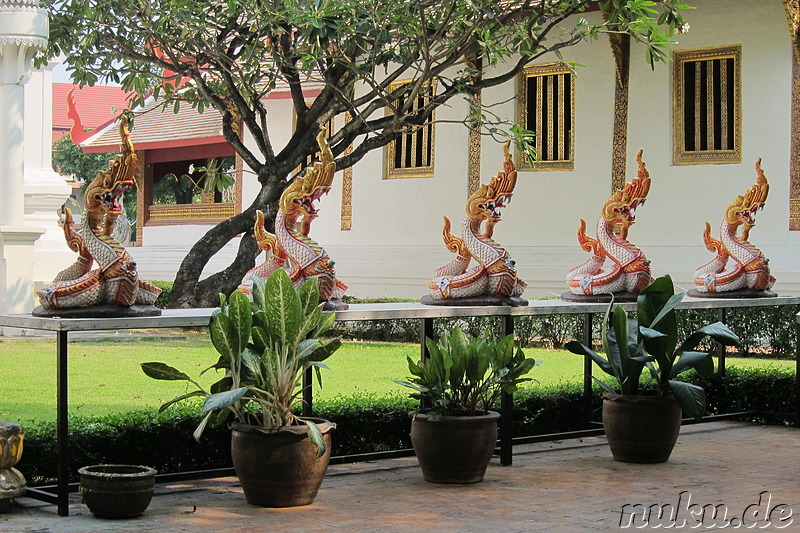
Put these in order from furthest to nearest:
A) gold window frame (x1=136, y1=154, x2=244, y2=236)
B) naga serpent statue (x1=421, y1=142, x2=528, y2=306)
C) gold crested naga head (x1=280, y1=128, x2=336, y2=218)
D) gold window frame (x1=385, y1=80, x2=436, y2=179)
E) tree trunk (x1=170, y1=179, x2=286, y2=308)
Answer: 1. gold window frame (x1=136, y1=154, x2=244, y2=236)
2. gold window frame (x1=385, y1=80, x2=436, y2=179)
3. tree trunk (x1=170, y1=179, x2=286, y2=308)
4. naga serpent statue (x1=421, y1=142, x2=528, y2=306)
5. gold crested naga head (x1=280, y1=128, x2=336, y2=218)

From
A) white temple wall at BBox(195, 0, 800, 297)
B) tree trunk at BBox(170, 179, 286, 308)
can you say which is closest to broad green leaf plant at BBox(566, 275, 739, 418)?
tree trunk at BBox(170, 179, 286, 308)

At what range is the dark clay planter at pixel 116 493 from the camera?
5.33 metres

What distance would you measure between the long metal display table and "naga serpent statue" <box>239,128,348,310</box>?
23 centimetres

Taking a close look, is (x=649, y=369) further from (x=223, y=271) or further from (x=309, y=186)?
(x=223, y=271)

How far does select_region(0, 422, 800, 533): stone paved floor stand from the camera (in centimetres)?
530

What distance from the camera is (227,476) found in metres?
6.49

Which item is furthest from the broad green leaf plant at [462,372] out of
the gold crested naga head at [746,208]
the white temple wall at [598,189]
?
the white temple wall at [598,189]

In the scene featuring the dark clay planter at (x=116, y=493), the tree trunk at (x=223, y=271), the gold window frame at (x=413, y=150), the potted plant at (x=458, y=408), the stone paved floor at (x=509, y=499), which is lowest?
the stone paved floor at (x=509, y=499)

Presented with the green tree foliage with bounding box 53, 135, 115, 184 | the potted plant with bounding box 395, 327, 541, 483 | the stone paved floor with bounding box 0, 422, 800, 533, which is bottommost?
the stone paved floor with bounding box 0, 422, 800, 533

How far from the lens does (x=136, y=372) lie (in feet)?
39.2

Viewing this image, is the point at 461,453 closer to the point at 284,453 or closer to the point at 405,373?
the point at 284,453

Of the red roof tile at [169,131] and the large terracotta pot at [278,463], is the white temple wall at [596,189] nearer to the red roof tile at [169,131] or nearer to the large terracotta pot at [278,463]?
the red roof tile at [169,131]

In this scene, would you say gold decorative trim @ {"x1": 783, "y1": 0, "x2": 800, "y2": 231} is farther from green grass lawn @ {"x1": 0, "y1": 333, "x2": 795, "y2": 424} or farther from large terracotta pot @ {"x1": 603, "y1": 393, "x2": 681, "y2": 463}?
large terracotta pot @ {"x1": 603, "y1": 393, "x2": 681, "y2": 463}

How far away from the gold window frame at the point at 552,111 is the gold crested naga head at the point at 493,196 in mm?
9340
